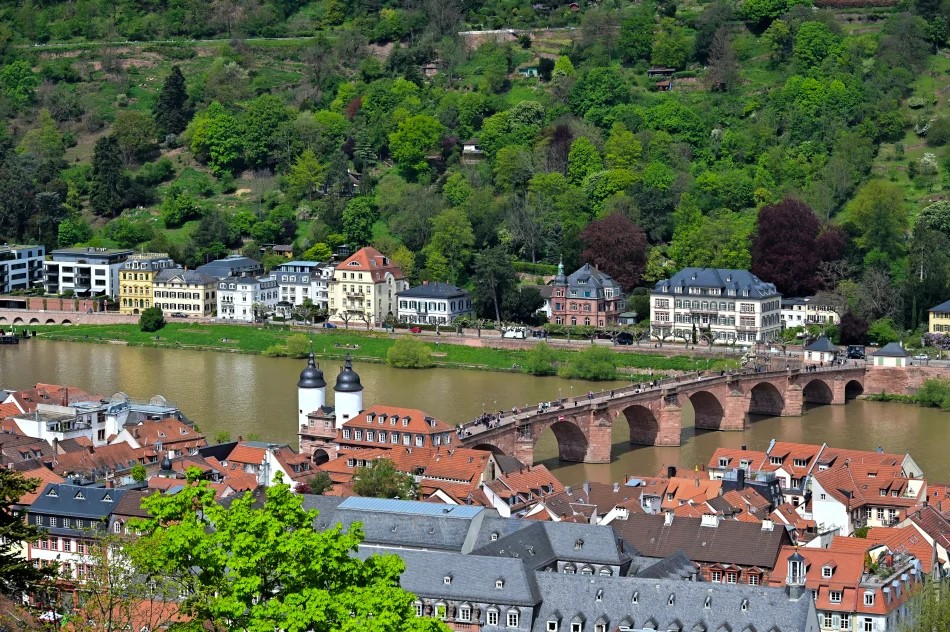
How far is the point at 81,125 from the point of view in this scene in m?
146

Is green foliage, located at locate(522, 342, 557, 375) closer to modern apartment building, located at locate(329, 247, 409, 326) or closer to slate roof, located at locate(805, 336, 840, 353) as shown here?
slate roof, located at locate(805, 336, 840, 353)

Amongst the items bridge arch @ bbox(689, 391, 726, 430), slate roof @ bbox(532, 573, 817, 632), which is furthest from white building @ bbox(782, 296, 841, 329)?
slate roof @ bbox(532, 573, 817, 632)

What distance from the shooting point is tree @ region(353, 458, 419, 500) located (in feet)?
183

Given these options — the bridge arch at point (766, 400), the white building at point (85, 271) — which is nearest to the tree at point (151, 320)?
the white building at point (85, 271)

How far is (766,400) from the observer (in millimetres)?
85188

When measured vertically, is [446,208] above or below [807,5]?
below

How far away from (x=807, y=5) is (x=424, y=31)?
27666 millimetres

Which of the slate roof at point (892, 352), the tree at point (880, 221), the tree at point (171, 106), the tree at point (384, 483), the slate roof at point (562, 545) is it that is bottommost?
the slate roof at point (562, 545)

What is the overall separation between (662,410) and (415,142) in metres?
53.0

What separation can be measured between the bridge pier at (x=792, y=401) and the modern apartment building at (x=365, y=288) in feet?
100

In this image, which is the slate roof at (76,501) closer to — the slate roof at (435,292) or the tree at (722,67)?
the slate roof at (435,292)

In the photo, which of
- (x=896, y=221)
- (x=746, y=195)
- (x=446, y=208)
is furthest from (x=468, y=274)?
(x=896, y=221)

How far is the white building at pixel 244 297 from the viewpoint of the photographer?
112500 mm

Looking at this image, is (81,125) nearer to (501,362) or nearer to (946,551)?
(501,362)
